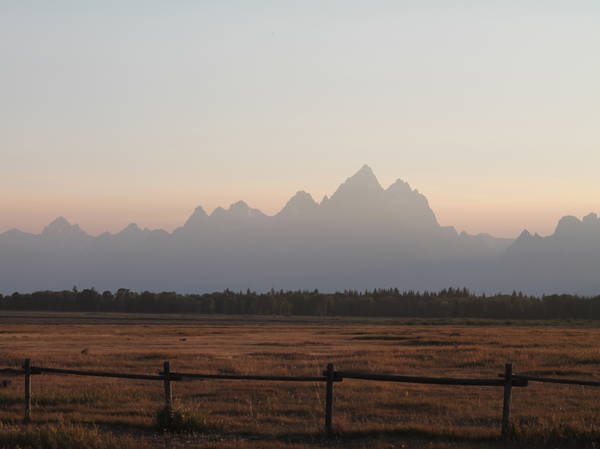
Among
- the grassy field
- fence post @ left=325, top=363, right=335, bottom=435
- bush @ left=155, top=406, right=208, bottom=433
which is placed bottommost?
the grassy field

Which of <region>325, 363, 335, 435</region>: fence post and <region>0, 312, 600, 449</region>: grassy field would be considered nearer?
<region>0, 312, 600, 449</region>: grassy field

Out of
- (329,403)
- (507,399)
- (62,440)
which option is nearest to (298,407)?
(329,403)

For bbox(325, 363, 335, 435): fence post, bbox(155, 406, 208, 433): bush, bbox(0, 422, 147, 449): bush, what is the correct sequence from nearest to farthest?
bbox(0, 422, 147, 449): bush → bbox(325, 363, 335, 435): fence post → bbox(155, 406, 208, 433): bush

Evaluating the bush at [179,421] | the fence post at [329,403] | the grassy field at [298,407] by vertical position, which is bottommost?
the grassy field at [298,407]

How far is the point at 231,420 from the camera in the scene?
20.0 metres

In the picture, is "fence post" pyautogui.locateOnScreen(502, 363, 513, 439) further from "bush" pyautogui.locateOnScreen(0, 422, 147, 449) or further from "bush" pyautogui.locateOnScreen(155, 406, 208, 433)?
"bush" pyautogui.locateOnScreen(0, 422, 147, 449)

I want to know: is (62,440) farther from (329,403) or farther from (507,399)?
(507,399)

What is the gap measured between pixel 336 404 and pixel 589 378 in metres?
13.3

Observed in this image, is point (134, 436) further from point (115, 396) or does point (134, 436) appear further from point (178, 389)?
point (178, 389)

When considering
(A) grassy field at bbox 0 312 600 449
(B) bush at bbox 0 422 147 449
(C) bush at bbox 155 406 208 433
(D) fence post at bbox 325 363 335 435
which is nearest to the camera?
(B) bush at bbox 0 422 147 449

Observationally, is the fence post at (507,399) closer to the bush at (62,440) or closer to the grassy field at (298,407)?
the grassy field at (298,407)

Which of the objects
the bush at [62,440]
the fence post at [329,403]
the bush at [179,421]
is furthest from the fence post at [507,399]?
the bush at [62,440]

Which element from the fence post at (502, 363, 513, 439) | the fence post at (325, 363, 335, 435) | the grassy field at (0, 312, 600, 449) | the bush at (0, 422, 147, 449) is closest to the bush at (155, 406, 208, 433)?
the grassy field at (0, 312, 600, 449)

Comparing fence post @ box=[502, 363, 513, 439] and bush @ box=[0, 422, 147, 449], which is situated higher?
fence post @ box=[502, 363, 513, 439]
